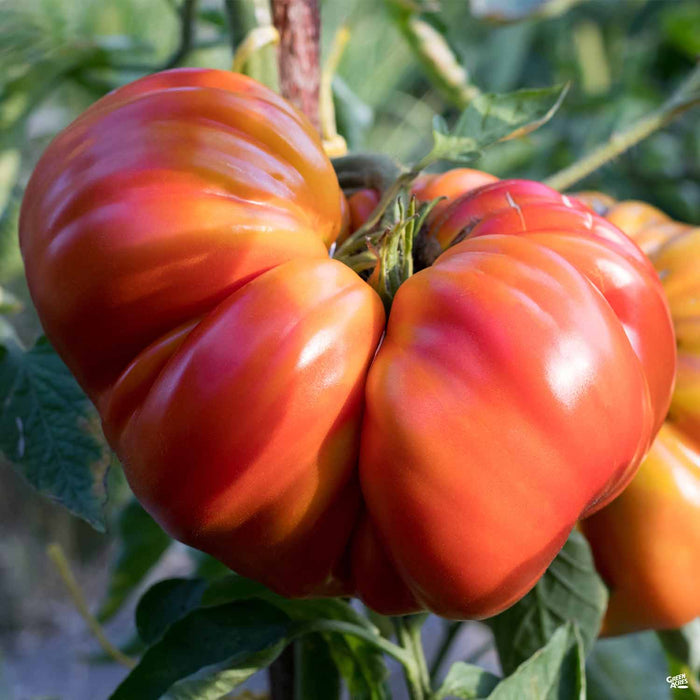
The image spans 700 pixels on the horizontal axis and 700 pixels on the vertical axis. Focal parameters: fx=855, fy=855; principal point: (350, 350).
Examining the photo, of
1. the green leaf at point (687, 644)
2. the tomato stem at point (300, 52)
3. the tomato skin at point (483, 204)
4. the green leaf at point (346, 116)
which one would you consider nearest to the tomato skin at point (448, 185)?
the tomato skin at point (483, 204)

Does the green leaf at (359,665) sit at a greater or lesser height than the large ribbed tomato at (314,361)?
lesser

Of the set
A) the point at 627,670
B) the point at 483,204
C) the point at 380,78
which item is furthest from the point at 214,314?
the point at 380,78

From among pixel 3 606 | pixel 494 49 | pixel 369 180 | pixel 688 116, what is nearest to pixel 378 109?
pixel 494 49

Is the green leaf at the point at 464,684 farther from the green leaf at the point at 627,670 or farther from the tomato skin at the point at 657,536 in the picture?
the green leaf at the point at 627,670

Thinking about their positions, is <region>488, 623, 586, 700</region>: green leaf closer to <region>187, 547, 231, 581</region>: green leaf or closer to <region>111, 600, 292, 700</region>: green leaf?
<region>111, 600, 292, 700</region>: green leaf

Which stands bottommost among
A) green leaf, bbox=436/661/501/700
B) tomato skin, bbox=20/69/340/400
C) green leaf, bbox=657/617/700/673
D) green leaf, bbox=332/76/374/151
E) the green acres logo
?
the green acres logo

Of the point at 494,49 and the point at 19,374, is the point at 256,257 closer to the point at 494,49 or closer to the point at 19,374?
the point at 19,374

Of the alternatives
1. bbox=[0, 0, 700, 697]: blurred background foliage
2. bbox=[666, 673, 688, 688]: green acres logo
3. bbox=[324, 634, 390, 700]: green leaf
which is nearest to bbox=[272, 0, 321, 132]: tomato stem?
bbox=[0, 0, 700, 697]: blurred background foliage
